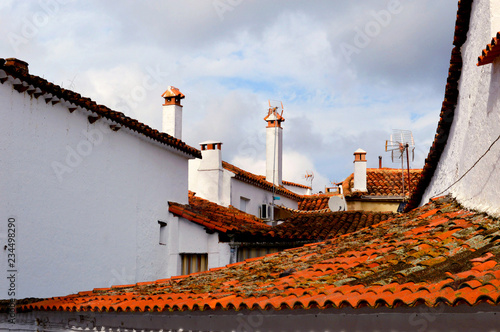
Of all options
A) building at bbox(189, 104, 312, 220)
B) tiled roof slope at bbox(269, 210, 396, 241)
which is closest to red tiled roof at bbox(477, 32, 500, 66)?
tiled roof slope at bbox(269, 210, 396, 241)

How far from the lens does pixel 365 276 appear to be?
5902 millimetres

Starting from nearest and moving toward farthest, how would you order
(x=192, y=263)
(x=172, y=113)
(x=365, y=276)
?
(x=365, y=276) < (x=192, y=263) < (x=172, y=113)

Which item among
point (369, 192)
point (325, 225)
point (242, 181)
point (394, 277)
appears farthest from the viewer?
point (242, 181)

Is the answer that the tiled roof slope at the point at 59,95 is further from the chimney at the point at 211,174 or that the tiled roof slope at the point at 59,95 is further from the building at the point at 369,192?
the building at the point at 369,192

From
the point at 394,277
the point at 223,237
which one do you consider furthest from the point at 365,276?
the point at 223,237

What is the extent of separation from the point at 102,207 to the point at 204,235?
3259 mm

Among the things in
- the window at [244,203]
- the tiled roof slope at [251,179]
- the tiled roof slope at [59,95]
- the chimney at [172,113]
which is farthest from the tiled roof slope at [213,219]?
the window at [244,203]

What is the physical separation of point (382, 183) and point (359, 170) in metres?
1.51

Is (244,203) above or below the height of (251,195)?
below

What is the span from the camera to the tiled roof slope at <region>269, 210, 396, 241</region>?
1495 centimetres

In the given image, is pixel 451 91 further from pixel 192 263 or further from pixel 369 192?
pixel 369 192

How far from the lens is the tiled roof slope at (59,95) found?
1017cm

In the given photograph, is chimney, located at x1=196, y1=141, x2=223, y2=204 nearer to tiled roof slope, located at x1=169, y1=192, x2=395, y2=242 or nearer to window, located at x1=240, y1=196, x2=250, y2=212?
window, located at x1=240, y1=196, x2=250, y2=212

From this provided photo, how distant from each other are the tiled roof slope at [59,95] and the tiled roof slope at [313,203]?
1336 centimetres
